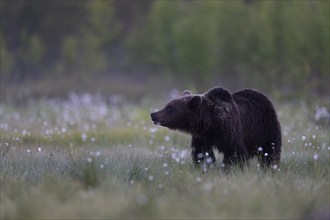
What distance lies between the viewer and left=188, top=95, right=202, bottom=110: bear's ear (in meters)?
8.24

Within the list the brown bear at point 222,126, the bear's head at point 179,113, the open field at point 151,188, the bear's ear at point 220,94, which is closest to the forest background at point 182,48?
the brown bear at point 222,126

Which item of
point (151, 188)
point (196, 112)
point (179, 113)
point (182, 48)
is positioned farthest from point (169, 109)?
point (182, 48)

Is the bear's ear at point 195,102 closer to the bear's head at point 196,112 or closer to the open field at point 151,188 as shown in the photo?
the bear's head at point 196,112

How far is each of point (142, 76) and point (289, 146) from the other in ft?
107

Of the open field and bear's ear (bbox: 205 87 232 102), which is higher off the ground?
bear's ear (bbox: 205 87 232 102)

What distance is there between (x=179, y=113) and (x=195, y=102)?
315 millimetres

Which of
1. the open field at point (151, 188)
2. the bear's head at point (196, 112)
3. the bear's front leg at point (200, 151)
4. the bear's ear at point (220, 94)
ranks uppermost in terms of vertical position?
the bear's ear at point (220, 94)

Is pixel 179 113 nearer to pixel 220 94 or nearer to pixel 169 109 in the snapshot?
pixel 169 109

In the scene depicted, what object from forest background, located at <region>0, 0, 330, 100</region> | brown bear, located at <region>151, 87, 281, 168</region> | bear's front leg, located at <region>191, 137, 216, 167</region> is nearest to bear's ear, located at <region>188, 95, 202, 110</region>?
brown bear, located at <region>151, 87, 281, 168</region>

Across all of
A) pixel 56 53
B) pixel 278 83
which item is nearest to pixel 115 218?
pixel 278 83

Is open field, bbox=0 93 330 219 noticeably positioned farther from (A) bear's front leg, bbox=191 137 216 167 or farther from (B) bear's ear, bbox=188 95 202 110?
(B) bear's ear, bbox=188 95 202 110

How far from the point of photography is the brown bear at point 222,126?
8.24 m

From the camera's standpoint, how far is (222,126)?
823 centimetres

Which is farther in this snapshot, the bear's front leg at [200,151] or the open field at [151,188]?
the bear's front leg at [200,151]
